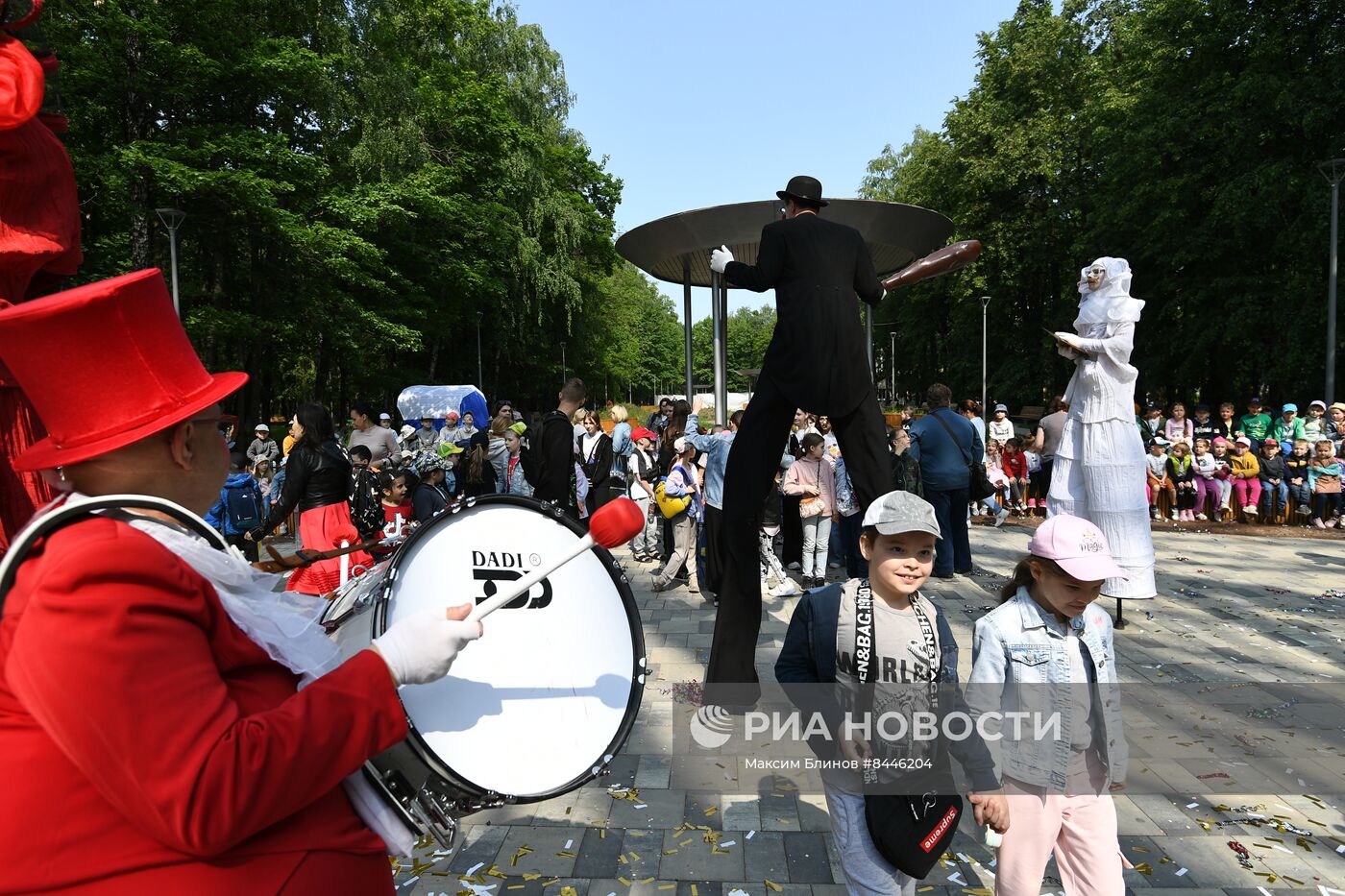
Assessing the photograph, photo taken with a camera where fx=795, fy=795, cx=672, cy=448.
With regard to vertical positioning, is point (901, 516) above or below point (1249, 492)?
above

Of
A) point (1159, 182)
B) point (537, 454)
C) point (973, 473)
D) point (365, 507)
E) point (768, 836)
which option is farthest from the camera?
point (1159, 182)

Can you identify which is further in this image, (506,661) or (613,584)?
(613,584)

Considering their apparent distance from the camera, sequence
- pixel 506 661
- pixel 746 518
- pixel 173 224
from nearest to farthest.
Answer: pixel 506 661 < pixel 746 518 < pixel 173 224

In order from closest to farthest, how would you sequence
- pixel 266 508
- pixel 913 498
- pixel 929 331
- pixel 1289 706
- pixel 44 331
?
pixel 44 331 < pixel 913 498 < pixel 1289 706 < pixel 266 508 < pixel 929 331

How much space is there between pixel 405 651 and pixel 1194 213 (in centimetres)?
2743

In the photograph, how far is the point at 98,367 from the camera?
120 cm

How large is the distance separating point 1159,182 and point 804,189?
23.8 metres

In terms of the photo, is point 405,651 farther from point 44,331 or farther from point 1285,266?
point 1285,266

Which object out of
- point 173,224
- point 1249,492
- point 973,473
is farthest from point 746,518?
point 173,224

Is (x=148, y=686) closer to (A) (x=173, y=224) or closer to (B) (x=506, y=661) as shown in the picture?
(B) (x=506, y=661)

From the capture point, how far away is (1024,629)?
103 inches

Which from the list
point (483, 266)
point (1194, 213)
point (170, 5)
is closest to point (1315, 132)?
point (1194, 213)

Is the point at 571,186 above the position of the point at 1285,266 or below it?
above

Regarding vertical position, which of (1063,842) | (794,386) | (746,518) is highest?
(794,386)
